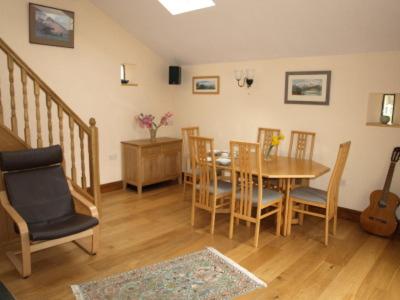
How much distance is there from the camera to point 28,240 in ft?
8.85

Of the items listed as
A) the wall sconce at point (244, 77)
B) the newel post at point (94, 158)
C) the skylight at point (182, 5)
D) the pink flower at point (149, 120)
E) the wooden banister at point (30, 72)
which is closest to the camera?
the wooden banister at point (30, 72)

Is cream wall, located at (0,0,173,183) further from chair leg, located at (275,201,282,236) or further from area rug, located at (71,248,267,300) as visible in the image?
chair leg, located at (275,201,282,236)

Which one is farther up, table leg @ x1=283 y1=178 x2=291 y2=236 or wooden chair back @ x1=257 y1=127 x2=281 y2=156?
wooden chair back @ x1=257 y1=127 x2=281 y2=156

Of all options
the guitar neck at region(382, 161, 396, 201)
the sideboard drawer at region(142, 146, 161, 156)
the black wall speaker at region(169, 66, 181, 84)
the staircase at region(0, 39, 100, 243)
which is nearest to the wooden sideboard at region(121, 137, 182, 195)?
the sideboard drawer at region(142, 146, 161, 156)

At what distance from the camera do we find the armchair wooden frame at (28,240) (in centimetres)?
269

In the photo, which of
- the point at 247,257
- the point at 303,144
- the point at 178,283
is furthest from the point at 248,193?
the point at 303,144

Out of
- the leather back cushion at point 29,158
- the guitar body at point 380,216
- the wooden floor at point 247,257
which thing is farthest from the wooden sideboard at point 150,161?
the guitar body at point 380,216

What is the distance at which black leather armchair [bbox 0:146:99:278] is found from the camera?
2.76 meters

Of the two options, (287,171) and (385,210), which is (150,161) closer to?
(287,171)

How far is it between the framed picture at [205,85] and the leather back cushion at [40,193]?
111 inches

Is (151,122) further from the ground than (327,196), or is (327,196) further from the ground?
(151,122)

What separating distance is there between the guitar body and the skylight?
295 centimetres

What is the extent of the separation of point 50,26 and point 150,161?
2.25m

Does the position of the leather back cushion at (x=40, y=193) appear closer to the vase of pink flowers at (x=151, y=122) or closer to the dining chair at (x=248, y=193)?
the dining chair at (x=248, y=193)
